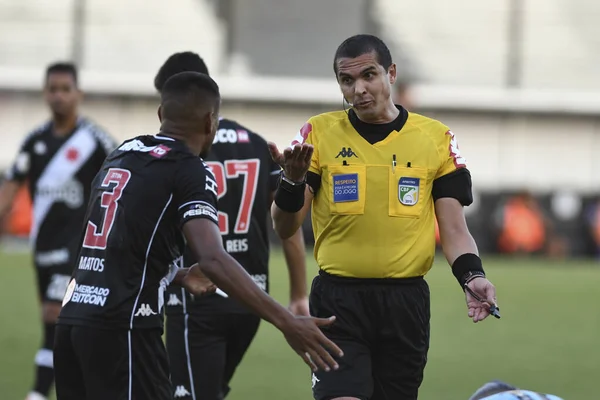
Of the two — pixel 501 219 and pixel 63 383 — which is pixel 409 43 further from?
pixel 63 383

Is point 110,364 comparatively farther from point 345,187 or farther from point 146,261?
point 345,187

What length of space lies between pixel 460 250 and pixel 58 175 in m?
4.74

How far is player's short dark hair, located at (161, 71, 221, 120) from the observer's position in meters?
5.47

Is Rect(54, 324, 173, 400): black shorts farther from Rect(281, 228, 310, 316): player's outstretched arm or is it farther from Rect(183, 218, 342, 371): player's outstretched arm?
Rect(281, 228, 310, 316): player's outstretched arm

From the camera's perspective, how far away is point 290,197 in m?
5.95

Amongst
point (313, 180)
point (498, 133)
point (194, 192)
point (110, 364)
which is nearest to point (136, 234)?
point (194, 192)

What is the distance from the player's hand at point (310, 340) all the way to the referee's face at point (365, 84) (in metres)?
1.44

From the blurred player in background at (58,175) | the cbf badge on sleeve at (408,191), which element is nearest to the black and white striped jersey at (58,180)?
the blurred player in background at (58,175)

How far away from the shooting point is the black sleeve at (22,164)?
10.0 metres

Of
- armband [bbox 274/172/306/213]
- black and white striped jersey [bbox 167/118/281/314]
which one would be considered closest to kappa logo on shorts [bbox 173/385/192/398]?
black and white striped jersey [bbox 167/118/281/314]

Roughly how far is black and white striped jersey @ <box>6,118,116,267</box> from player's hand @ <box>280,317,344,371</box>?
5.09 meters

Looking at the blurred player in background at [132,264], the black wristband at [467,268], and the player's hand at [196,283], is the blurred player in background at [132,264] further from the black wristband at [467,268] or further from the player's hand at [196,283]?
the black wristband at [467,268]

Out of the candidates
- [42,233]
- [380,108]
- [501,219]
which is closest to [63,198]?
[42,233]

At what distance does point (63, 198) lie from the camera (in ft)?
32.8
